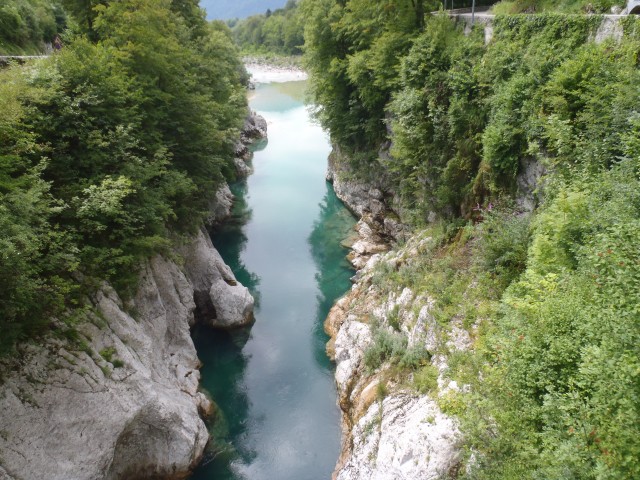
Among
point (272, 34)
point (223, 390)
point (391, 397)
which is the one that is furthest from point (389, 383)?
point (272, 34)

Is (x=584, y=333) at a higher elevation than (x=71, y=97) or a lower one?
lower

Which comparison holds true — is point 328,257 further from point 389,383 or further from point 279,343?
point 389,383

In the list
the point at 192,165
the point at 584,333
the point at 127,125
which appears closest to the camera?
the point at 584,333

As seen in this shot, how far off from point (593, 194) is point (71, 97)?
46.5ft

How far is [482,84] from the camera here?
14.5 metres

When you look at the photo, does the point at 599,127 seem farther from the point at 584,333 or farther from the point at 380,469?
the point at 380,469

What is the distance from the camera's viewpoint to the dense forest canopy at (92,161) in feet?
31.2

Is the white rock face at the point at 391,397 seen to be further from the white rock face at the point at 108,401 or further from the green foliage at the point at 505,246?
the white rock face at the point at 108,401

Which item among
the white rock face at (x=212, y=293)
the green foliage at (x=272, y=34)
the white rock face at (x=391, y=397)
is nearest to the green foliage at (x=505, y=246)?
the white rock face at (x=391, y=397)

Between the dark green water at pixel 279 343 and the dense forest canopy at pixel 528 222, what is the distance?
152 inches

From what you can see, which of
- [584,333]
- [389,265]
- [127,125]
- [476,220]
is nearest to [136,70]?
[127,125]

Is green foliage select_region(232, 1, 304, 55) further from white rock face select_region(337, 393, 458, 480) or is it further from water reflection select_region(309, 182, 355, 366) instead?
white rock face select_region(337, 393, 458, 480)

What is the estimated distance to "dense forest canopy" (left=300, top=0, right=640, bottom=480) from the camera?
586cm

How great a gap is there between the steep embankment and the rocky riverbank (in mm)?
5021
